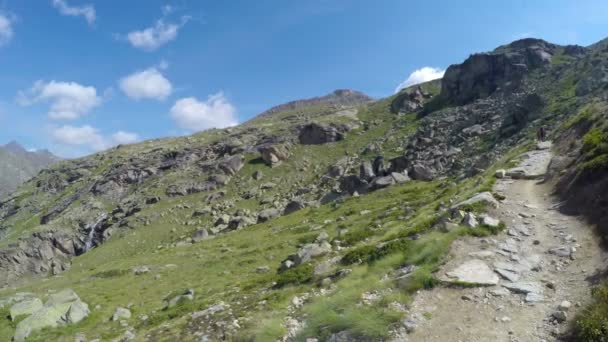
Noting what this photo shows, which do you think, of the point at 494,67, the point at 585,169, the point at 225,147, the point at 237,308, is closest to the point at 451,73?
the point at 494,67

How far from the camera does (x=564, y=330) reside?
9008mm

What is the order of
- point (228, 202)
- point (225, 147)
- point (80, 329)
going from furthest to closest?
point (225, 147)
point (228, 202)
point (80, 329)

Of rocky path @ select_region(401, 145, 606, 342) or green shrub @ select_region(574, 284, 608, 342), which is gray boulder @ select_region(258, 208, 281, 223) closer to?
rocky path @ select_region(401, 145, 606, 342)

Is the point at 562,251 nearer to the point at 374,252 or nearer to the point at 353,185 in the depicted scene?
the point at 374,252

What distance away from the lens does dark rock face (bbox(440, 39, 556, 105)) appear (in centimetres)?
9838

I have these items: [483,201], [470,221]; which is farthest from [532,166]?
[470,221]

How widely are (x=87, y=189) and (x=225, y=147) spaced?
48.0 metres

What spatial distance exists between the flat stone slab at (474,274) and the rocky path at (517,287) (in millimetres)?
31

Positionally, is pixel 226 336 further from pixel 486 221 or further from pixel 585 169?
pixel 585 169

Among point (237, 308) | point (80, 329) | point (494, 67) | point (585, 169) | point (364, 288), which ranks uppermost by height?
point (494, 67)

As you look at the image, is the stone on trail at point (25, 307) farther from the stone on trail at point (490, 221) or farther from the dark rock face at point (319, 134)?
the dark rock face at point (319, 134)

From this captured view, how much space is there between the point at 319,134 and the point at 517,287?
103599 mm

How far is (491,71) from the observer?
106 meters

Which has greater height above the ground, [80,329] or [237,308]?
[237,308]
